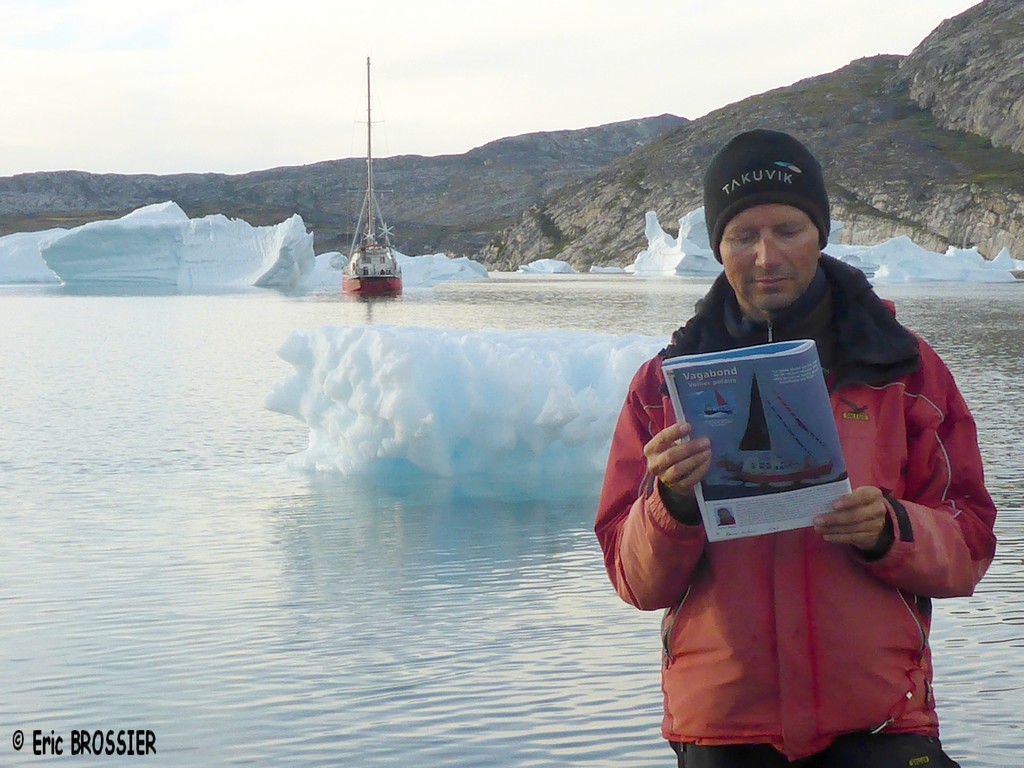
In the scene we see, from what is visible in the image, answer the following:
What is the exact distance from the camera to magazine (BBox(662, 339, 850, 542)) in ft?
6.22

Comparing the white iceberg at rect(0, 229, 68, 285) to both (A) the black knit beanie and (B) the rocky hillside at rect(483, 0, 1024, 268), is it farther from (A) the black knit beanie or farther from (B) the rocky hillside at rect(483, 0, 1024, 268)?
(A) the black knit beanie

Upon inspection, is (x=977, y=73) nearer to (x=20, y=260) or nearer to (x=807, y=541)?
(x=20, y=260)

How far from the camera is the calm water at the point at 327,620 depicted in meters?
3.98

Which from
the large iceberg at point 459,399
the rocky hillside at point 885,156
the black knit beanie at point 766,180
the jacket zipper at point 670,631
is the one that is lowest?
the large iceberg at point 459,399

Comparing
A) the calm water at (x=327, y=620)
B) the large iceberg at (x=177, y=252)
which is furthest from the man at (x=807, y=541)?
the large iceberg at (x=177, y=252)

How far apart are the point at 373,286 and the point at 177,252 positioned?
1272 cm

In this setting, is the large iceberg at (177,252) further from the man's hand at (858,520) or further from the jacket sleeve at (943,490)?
the man's hand at (858,520)

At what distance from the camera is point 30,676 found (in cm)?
459

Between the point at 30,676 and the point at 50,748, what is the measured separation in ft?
2.44

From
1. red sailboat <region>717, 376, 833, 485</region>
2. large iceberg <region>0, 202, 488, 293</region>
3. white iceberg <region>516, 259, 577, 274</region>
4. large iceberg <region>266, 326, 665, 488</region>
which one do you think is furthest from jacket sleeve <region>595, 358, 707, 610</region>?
white iceberg <region>516, 259, 577, 274</region>

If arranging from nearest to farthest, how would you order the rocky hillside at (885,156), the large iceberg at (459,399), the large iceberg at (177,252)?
the large iceberg at (459,399), the large iceberg at (177,252), the rocky hillside at (885,156)

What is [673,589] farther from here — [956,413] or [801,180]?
[801,180]

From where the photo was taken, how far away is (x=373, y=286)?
47094 millimetres

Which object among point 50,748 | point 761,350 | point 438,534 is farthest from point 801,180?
point 438,534
